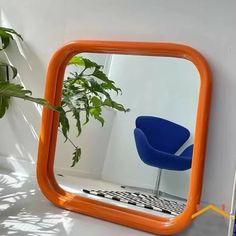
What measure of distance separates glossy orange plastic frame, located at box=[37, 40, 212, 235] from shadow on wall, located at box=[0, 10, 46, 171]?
0.42 feet

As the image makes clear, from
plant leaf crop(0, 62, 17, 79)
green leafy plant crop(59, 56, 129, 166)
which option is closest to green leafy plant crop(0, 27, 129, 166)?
green leafy plant crop(59, 56, 129, 166)

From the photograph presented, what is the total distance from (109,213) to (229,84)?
0.48 metres

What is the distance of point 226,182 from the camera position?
0.86 metres

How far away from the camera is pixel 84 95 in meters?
1.06

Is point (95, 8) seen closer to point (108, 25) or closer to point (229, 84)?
point (108, 25)

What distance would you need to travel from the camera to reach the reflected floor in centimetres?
91

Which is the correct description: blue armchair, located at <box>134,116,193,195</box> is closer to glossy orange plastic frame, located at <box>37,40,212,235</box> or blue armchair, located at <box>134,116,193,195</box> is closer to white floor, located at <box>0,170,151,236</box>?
glossy orange plastic frame, located at <box>37,40,212,235</box>

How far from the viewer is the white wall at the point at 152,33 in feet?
2.87

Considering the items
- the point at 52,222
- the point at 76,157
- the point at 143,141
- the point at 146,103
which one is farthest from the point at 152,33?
the point at 52,222

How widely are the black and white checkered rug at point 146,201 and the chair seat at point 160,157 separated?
0.09 metres

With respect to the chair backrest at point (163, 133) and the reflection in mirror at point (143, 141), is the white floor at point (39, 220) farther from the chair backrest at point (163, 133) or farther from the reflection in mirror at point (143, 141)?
the chair backrest at point (163, 133)

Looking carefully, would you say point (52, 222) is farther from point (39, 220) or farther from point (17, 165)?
point (17, 165)

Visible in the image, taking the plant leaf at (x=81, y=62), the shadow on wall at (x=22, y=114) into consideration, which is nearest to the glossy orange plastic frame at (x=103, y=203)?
the plant leaf at (x=81, y=62)

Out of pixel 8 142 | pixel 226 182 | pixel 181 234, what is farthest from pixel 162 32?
pixel 8 142
